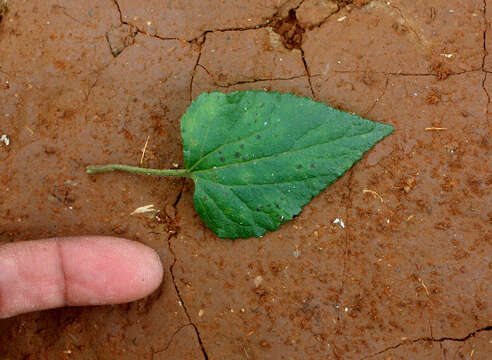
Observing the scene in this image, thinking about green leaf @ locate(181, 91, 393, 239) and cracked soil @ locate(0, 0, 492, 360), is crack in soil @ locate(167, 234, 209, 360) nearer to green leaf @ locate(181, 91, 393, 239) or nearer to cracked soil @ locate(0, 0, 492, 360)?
cracked soil @ locate(0, 0, 492, 360)

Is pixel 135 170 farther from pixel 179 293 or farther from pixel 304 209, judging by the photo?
pixel 304 209

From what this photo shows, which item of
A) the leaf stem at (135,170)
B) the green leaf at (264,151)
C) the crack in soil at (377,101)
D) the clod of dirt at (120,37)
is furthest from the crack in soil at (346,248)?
the clod of dirt at (120,37)

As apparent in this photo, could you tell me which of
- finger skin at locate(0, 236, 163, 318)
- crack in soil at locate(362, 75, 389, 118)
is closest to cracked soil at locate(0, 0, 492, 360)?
crack in soil at locate(362, 75, 389, 118)

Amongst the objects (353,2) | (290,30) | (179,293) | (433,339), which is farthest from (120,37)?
(433,339)

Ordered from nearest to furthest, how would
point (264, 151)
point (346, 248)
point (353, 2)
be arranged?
point (264, 151)
point (346, 248)
point (353, 2)

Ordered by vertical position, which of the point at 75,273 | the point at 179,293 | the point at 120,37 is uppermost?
the point at 120,37

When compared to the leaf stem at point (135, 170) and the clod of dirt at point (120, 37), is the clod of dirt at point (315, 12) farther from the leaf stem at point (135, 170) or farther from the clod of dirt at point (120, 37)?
the leaf stem at point (135, 170)
